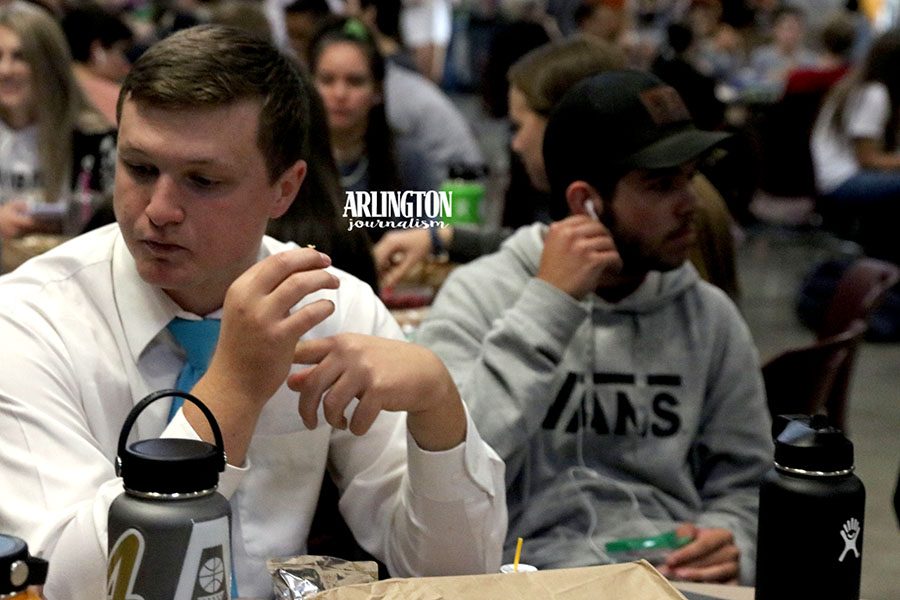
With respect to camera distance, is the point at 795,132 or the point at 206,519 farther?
the point at 795,132

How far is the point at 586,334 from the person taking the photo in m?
2.52

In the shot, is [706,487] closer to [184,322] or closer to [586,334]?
[586,334]

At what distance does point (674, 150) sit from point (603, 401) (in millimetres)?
464

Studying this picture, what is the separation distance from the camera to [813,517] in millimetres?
1508

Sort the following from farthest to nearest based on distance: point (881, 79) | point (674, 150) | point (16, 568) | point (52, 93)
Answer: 1. point (881, 79)
2. point (52, 93)
3. point (674, 150)
4. point (16, 568)

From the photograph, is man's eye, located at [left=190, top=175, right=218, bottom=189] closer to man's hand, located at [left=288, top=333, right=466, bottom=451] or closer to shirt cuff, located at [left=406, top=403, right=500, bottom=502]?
man's hand, located at [left=288, top=333, right=466, bottom=451]

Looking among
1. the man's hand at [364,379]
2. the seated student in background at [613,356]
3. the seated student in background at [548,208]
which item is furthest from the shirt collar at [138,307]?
the seated student in background at [548,208]

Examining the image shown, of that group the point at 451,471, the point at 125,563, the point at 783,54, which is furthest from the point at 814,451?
the point at 783,54

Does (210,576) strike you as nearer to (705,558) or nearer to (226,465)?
(226,465)

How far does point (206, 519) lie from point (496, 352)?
1126 millimetres

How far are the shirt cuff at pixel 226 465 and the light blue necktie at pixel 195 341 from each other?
0.19 m

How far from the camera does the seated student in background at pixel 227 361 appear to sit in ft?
5.25

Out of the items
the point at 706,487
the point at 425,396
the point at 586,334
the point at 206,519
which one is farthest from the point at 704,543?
the point at 206,519

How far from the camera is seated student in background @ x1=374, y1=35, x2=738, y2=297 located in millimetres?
3350
